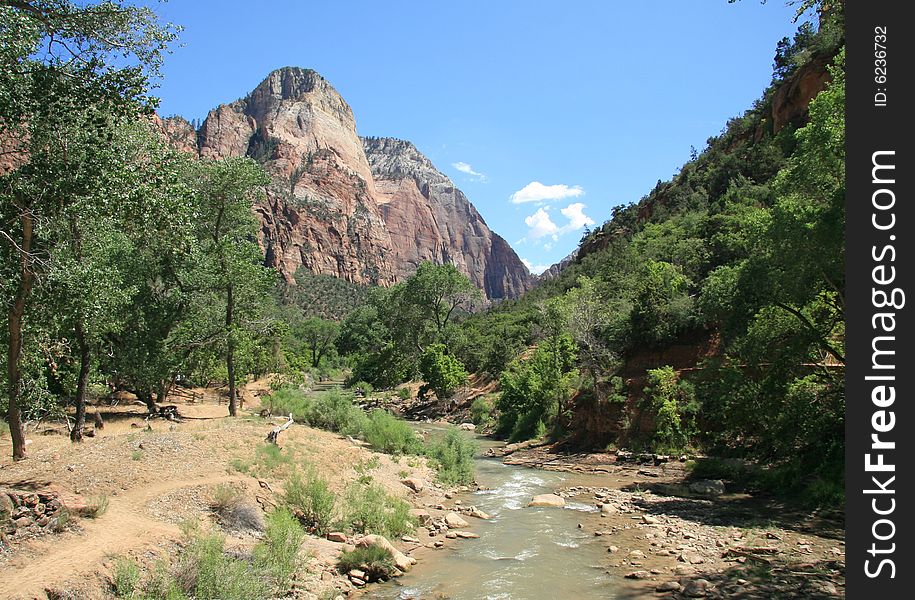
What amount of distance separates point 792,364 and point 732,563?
785cm

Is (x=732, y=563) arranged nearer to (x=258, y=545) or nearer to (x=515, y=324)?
(x=258, y=545)

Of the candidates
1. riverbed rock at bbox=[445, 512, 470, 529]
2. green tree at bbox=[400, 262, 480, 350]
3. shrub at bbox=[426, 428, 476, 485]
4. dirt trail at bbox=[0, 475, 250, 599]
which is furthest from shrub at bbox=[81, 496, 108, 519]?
green tree at bbox=[400, 262, 480, 350]

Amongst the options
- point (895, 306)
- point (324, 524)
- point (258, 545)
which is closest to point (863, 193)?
point (895, 306)

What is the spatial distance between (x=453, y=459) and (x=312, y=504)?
31.1 feet

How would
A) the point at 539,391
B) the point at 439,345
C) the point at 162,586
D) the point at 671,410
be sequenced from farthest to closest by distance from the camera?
1. the point at 439,345
2. the point at 539,391
3. the point at 671,410
4. the point at 162,586

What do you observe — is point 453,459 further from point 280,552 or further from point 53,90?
point 53,90

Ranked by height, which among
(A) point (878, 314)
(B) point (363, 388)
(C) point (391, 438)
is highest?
(A) point (878, 314)

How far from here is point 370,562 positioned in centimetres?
1077

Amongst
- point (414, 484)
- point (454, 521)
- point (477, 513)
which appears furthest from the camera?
point (414, 484)

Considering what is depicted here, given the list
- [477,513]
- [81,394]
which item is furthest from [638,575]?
[81,394]

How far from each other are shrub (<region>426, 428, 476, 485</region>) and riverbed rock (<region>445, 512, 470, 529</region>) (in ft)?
15.7

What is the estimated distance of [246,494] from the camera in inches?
504

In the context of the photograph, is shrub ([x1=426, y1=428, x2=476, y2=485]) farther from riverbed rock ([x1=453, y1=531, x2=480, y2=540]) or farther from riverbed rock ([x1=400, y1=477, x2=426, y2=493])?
riverbed rock ([x1=453, y1=531, x2=480, y2=540])

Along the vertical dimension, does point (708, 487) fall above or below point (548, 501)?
above
